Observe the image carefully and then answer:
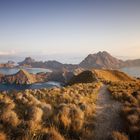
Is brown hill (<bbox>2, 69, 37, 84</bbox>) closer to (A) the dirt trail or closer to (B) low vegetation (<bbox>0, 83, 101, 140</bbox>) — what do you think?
(A) the dirt trail

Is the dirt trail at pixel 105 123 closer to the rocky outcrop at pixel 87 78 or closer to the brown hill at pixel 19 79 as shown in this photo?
the rocky outcrop at pixel 87 78

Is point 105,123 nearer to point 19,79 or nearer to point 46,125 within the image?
point 46,125

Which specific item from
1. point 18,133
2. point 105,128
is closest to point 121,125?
point 105,128

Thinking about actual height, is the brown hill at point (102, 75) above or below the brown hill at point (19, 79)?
above

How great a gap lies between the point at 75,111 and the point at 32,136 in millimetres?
3551

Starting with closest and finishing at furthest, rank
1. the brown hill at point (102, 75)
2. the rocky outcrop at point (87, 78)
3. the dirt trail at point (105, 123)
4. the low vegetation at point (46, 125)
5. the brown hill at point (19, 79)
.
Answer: the low vegetation at point (46, 125)
the dirt trail at point (105, 123)
the rocky outcrop at point (87, 78)
the brown hill at point (102, 75)
the brown hill at point (19, 79)

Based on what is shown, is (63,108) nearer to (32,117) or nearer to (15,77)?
(32,117)

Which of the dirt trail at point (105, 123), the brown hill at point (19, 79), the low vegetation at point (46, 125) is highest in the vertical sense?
the low vegetation at point (46, 125)

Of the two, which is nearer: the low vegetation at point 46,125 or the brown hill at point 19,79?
the low vegetation at point 46,125

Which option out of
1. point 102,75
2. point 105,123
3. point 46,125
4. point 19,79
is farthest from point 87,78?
point 19,79

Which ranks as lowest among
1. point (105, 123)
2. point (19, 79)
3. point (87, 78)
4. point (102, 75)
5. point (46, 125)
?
point (19, 79)

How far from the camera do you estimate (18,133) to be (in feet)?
26.7

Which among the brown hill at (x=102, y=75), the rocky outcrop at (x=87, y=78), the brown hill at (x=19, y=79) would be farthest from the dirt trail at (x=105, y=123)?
the brown hill at (x=19, y=79)

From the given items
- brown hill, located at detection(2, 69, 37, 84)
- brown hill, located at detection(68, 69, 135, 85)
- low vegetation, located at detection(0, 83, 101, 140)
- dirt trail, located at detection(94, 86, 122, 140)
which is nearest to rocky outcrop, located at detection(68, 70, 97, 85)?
brown hill, located at detection(68, 69, 135, 85)
